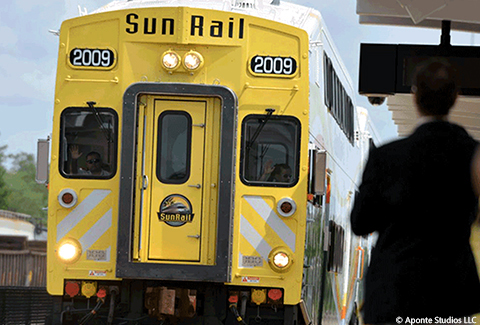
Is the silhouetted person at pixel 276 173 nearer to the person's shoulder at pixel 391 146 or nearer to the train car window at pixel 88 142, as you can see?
the train car window at pixel 88 142

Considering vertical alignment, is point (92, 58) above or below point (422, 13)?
below

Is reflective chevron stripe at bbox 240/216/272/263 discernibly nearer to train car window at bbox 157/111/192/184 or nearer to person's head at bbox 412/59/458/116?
train car window at bbox 157/111/192/184

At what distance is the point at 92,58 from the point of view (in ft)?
35.1

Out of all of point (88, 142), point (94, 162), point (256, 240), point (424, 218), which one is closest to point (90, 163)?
point (94, 162)

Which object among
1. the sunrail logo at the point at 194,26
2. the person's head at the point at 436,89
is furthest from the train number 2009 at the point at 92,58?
the person's head at the point at 436,89

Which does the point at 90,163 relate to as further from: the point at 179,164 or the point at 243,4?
the point at 243,4

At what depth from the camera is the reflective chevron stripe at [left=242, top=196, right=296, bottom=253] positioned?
10539 millimetres

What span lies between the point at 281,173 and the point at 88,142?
2061 mm

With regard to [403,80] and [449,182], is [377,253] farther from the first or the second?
[403,80]

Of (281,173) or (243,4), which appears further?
(243,4)

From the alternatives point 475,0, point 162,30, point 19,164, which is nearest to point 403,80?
point 475,0

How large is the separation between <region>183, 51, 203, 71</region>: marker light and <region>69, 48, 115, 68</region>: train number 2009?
789 mm

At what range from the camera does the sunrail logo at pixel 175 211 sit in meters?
10.5

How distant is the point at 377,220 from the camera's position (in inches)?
167
